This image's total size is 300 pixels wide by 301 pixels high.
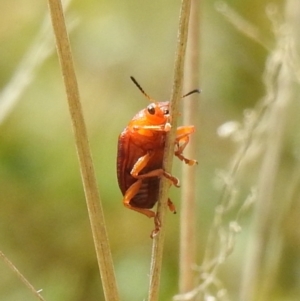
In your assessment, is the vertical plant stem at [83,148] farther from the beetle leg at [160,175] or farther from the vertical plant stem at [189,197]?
the vertical plant stem at [189,197]

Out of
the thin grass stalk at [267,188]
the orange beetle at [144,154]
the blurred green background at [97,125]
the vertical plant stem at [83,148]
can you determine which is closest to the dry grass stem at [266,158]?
the thin grass stalk at [267,188]

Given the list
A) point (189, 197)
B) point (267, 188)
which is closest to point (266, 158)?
point (267, 188)

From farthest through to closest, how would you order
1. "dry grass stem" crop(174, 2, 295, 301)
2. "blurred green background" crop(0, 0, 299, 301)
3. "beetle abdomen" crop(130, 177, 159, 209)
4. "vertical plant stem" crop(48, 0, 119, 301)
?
"blurred green background" crop(0, 0, 299, 301) → "dry grass stem" crop(174, 2, 295, 301) → "beetle abdomen" crop(130, 177, 159, 209) → "vertical plant stem" crop(48, 0, 119, 301)

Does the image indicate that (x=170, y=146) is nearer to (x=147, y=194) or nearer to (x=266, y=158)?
(x=147, y=194)

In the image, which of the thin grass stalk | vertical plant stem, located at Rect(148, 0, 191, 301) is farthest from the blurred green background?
vertical plant stem, located at Rect(148, 0, 191, 301)

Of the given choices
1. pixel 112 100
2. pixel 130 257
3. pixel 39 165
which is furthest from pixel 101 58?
pixel 130 257

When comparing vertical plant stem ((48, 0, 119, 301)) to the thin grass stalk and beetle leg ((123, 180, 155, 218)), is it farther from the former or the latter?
the thin grass stalk

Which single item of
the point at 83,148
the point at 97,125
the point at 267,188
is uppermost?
the point at 97,125

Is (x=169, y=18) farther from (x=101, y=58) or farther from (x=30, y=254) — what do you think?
(x=30, y=254)
